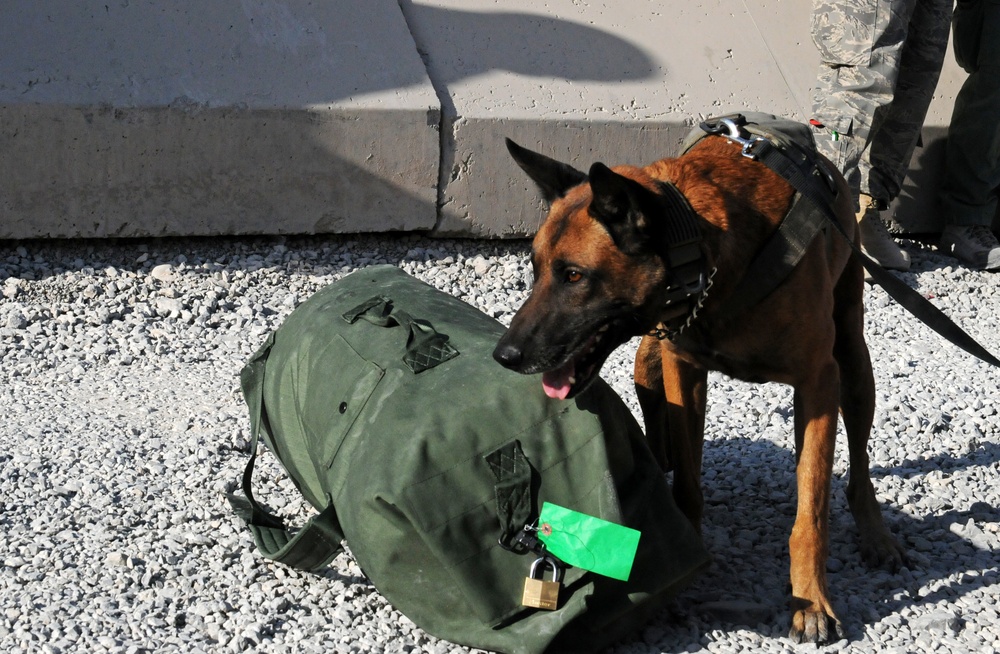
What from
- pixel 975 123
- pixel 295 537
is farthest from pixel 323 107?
pixel 975 123

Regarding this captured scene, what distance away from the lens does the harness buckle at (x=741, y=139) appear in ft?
10.6

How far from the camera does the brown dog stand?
2.88 m

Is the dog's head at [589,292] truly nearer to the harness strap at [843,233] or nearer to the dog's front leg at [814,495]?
the harness strap at [843,233]

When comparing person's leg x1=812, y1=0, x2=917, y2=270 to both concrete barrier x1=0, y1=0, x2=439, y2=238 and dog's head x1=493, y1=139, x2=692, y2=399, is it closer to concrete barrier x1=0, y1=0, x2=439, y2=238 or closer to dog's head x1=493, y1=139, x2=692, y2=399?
concrete barrier x1=0, y1=0, x2=439, y2=238

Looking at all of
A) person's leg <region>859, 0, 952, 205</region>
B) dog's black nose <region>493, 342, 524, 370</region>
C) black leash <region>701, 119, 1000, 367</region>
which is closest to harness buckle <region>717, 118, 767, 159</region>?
black leash <region>701, 119, 1000, 367</region>

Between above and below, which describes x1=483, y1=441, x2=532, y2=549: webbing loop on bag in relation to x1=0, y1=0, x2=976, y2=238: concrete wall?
above

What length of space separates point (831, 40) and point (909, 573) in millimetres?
3581

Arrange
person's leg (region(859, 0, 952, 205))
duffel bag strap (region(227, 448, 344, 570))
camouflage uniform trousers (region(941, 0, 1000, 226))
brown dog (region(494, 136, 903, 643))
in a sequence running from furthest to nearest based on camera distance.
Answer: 1. camouflage uniform trousers (region(941, 0, 1000, 226))
2. person's leg (region(859, 0, 952, 205))
3. duffel bag strap (region(227, 448, 344, 570))
4. brown dog (region(494, 136, 903, 643))

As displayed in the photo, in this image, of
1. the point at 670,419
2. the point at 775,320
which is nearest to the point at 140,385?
the point at 670,419

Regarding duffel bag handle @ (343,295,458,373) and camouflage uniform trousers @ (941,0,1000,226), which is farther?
camouflage uniform trousers @ (941,0,1000,226)

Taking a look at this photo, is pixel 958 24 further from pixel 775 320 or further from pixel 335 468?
pixel 335 468

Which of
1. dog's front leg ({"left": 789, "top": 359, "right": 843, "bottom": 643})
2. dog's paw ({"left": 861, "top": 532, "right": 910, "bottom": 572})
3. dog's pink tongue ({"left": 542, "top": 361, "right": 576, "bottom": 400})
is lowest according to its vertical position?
dog's paw ({"left": 861, "top": 532, "right": 910, "bottom": 572})

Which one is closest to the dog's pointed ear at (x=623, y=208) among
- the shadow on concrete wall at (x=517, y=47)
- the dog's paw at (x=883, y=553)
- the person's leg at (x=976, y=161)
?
the dog's paw at (x=883, y=553)

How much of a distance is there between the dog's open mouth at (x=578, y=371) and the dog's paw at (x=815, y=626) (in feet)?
3.12
